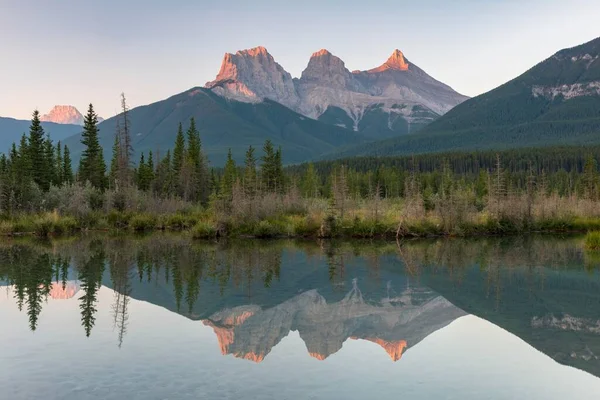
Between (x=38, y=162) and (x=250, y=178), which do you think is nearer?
(x=250, y=178)

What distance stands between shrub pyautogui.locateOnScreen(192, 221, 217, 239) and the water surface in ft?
36.3

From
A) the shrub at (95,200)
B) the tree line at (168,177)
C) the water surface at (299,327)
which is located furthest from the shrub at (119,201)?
the water surface at (299,327)

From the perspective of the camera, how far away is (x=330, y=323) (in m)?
16.6

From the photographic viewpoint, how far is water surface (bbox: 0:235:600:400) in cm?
1123

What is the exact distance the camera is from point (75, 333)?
608 inches

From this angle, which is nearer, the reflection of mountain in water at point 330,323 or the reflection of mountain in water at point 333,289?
the reflection of mountain in water at point 330,323

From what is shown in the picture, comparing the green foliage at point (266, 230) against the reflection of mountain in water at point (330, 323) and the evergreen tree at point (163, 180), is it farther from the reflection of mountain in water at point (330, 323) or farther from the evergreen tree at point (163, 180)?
the evergreen tree at point (163, 180)

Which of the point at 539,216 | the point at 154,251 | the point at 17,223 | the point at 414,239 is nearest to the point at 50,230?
the point at 17,223

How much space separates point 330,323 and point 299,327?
99 cm

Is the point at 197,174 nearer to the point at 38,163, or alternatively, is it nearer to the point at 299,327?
the point at 38,163

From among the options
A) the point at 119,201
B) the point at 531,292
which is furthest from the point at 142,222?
the point at 531,292

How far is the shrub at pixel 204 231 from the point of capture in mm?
41750

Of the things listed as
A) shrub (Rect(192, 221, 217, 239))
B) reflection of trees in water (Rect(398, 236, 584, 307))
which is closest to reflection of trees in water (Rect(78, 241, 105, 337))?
shrub (Rect(192, 221, 217, 239))

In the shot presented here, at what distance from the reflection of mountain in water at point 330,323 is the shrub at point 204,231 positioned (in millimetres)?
22032
